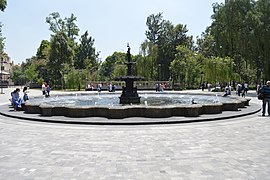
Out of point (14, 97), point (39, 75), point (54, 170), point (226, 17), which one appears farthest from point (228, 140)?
point (39, 75)

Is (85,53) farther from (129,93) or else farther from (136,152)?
(136,152)

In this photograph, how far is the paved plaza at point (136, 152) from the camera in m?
5.95

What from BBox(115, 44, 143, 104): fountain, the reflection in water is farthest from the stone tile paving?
BBox(115, 44, 143, 104): fountain

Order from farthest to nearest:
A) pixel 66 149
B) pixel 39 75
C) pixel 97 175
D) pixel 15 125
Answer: pixel 39 75
pixel 15 125
pixel 66 149
pixel 97 175

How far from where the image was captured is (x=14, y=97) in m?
17.0

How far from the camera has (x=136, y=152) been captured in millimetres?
7582

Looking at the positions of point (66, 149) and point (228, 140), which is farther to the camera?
point (228, 140)

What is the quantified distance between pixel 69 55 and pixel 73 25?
41.6 feet

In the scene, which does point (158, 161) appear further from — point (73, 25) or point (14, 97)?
point (73, 25)

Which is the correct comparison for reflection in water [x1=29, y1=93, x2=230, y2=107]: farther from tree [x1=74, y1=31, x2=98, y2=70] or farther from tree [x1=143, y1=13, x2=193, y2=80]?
tree [x1=74, y1=31, x2=98, y2=70]

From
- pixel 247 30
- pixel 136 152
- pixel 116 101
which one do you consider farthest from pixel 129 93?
pixel 247 30

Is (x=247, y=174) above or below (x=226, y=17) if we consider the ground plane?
below

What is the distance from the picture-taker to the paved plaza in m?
5.95

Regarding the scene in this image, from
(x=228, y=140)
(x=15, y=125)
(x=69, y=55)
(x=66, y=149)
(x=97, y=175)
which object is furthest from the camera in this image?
(x=69, y=55)
